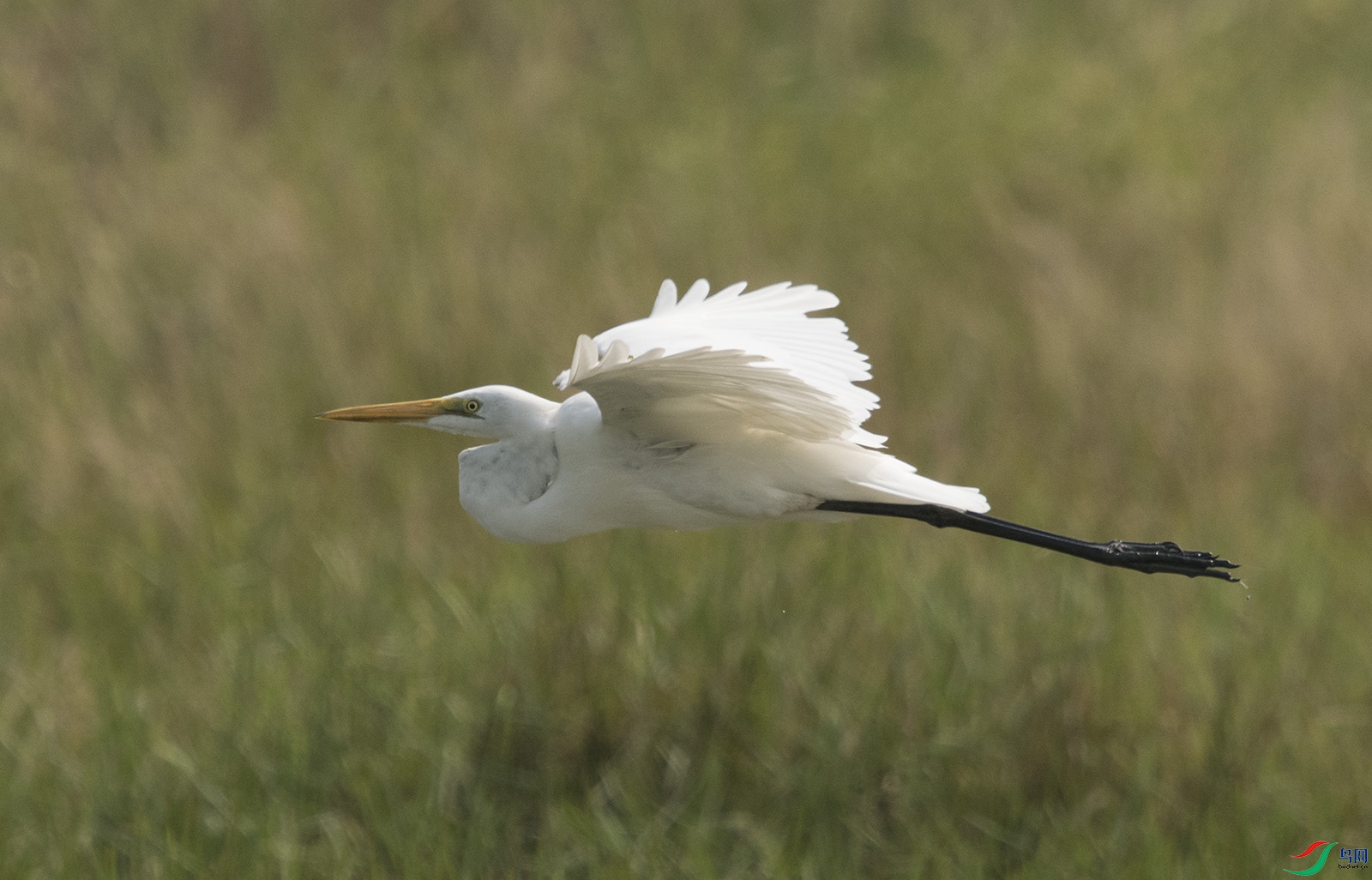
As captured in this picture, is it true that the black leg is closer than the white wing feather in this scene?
No

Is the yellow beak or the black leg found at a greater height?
the yellow beak

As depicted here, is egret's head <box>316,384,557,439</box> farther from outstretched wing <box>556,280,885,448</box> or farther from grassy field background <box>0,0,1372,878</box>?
grassy field background <box>0,0,1372,878</box>

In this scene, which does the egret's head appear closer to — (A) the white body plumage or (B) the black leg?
(A) the white body plumage

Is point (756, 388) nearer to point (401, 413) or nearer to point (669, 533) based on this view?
point (401, 413)

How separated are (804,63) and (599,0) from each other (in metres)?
1.08

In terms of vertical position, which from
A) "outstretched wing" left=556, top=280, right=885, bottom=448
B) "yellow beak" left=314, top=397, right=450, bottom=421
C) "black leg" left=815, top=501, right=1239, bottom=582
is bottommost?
"black leg" left=815, top=501, right=1239, bottom=582

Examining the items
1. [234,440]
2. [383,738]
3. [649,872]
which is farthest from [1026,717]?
[234,440]

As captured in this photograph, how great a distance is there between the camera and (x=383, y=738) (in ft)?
11.1

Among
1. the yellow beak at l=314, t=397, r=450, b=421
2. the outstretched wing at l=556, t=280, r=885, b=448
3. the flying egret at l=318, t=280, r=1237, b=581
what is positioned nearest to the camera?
the outstretched wing at l=556, t=280, r=885, b=448

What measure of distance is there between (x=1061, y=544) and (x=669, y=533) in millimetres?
1567

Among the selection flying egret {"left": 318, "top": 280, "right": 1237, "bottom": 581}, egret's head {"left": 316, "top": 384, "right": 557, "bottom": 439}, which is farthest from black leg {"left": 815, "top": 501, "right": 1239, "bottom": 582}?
egret's head {"left": 316, "top": 384, "right": 557, "bottom": 439}

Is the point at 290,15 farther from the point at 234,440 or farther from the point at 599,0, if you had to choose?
the point at 234,440

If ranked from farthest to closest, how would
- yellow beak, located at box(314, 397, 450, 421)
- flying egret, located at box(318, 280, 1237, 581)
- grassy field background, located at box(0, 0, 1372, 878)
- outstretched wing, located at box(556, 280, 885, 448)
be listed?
grassy field background, located at box(0, 0, 1372, 878), yellow beak, located at box(314, 397, 450, 421), flying egret, located at box(318, 280, 1237, 581), outstretched wing, located at box(556, 280, 885, 448)

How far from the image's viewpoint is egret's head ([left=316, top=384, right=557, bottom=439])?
2248mm
